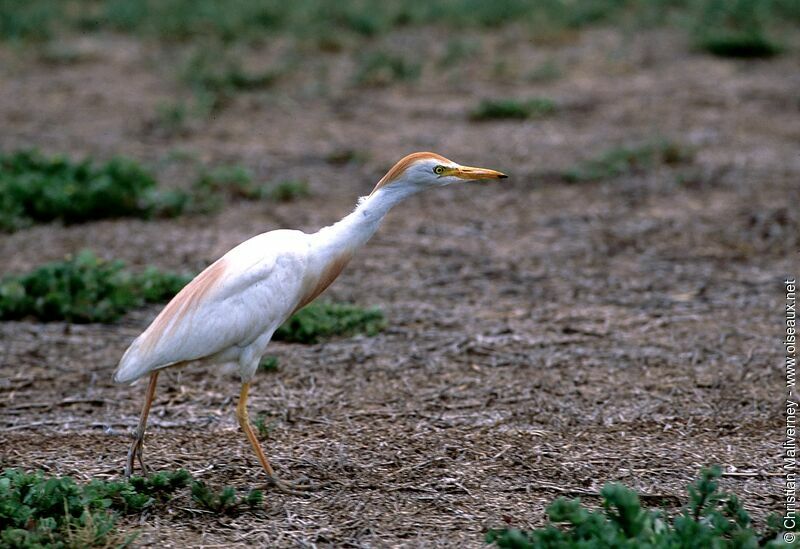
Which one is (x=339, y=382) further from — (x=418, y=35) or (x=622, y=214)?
(x=418, y=35)

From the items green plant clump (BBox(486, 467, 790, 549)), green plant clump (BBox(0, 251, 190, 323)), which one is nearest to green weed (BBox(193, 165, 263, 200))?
green plant clump (BBox(0, 251, 190, 323))

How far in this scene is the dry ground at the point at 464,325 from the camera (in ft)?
13.7

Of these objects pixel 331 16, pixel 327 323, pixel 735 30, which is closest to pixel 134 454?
A: pixel 327 323

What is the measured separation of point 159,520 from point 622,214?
15.3 feet

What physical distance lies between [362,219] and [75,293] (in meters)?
2.28

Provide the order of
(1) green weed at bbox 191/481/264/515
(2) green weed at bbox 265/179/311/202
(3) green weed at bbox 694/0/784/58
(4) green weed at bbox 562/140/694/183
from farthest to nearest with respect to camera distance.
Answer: (3) green weed at bbox 694/0/784/58 < (4) green weed at bbox 562/140/694/183 < (2) green weed at bbox 265/179/311/202 < (1) green weed at bbox 191/481/264/515

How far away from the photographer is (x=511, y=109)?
32.6 feet

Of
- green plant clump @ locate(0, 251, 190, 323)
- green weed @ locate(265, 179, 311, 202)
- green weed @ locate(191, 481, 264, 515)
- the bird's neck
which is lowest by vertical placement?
green weed @ locate(191, 481, 264, 515)

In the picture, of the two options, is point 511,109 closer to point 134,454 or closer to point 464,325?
point 464,325

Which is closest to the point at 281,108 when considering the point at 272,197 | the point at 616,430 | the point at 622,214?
the point at 272,197

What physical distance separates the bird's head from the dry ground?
112 centimetres

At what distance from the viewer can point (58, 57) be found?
38.7 feet

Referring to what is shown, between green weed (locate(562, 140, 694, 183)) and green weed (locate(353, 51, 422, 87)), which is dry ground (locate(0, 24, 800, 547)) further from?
green weed (locate(353, 51, 422, 87))

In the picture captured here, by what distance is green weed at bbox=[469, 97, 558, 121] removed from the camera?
32.6 ft
